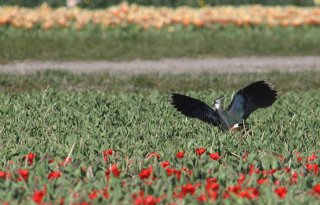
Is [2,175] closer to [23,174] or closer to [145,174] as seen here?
[23,174]

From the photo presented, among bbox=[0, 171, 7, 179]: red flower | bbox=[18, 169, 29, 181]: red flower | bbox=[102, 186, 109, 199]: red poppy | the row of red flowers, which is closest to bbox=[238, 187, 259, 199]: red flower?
the row of red flowers

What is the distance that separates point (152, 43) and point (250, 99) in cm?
1318

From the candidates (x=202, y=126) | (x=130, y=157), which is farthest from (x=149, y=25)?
(x=130, y=157)

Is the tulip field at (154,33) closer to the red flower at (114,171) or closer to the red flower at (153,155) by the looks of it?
the red flower at (153,155)

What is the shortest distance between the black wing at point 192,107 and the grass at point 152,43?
10.6m

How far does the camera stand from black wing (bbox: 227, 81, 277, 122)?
857cm

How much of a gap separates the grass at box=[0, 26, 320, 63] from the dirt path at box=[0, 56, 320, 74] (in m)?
0.46

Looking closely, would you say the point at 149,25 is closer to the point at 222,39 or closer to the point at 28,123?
the point at 222,39

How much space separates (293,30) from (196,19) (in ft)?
Result: 7.75

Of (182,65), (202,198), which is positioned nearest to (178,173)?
(202,198)

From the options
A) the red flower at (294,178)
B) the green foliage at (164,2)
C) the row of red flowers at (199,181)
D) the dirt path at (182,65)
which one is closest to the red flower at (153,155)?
the row of red flowers at (199,181)

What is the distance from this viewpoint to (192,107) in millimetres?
8352

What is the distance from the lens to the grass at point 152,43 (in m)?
19.9

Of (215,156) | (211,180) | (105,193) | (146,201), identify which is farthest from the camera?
(215,156)
